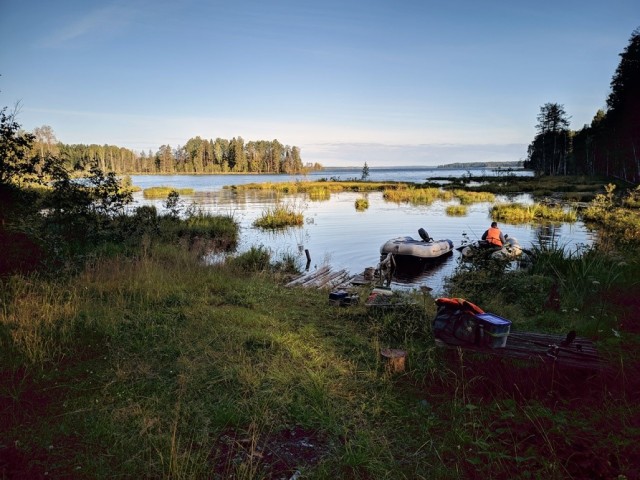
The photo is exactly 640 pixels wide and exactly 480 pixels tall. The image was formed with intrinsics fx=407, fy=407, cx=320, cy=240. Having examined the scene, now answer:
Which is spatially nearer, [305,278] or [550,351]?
[550,351]

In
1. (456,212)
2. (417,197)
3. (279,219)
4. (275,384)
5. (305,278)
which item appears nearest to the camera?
(275,384)

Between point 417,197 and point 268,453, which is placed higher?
point 417,197

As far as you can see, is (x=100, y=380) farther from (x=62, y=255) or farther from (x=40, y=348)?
(x=62, y=255)

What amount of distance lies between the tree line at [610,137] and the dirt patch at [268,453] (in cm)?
4424

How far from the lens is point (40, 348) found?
5.41 metres

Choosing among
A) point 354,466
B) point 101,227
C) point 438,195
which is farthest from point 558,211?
point 354,466

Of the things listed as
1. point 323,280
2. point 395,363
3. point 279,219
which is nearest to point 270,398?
point 395,363

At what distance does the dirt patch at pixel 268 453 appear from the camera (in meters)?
3.52

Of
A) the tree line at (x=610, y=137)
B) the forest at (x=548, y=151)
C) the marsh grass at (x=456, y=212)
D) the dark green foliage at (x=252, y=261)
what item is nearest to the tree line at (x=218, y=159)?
the forest at (x=548, y=151)

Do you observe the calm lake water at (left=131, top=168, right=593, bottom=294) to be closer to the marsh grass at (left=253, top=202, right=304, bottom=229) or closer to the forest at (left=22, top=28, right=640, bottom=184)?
the marsh grass at (left=253, top=202, right=304, bottom=229)

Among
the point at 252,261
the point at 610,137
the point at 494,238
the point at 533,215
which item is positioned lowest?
the point at 252,261

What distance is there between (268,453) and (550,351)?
3403 millimetres

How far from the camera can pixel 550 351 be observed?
188 inches

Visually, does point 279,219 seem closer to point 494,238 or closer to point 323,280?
point 323,280
